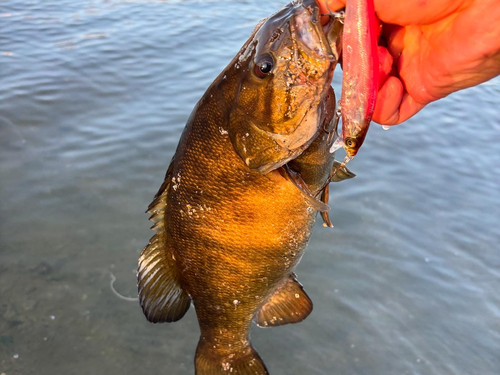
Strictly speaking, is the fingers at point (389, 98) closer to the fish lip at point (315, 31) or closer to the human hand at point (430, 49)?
the human hand at point (430, 49)

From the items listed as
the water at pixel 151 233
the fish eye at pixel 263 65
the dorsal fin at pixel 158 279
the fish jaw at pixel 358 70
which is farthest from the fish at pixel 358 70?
the water at pixel 151 233

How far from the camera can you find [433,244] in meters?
4.78

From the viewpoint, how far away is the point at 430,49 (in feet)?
6.10

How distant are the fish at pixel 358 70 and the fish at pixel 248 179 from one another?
107 mm

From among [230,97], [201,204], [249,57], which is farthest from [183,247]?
[249,57]

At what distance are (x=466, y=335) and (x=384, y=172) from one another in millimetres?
2314

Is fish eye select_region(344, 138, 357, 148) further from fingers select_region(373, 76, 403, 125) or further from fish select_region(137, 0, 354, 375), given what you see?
fingers select_region(373, 76, 403, 125)

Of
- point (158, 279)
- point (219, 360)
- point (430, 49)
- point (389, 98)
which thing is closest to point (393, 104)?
point (389, 98)

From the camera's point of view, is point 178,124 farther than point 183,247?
Yes

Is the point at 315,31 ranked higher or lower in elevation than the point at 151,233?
higher

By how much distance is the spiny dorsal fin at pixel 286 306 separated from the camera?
2439mm

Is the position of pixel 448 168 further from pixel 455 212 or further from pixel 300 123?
pixel 300 123

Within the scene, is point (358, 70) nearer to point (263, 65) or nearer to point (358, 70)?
point (358, 70)

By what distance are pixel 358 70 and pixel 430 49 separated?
51cm
